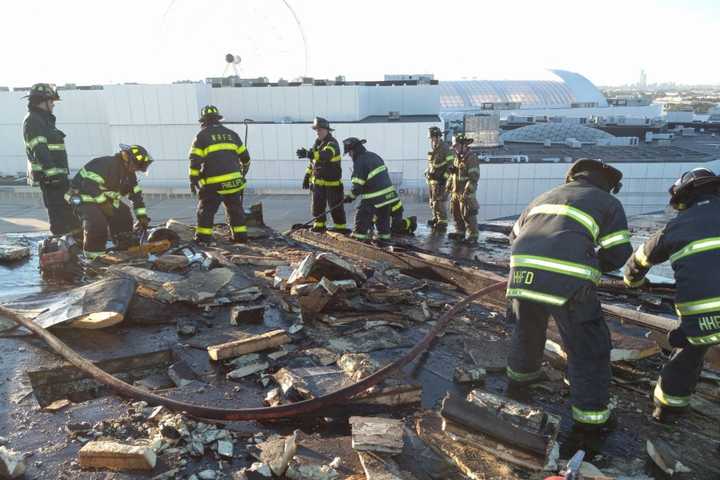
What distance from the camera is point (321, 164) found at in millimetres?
8109

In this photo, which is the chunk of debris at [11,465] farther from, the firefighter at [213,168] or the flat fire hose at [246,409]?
the firefighter at [213,168]

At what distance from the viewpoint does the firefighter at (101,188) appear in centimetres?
615

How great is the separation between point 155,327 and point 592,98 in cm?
4952

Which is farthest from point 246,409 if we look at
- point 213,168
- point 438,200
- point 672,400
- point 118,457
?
point 438,200

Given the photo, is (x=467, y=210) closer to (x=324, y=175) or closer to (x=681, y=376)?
(x=324, y=175)

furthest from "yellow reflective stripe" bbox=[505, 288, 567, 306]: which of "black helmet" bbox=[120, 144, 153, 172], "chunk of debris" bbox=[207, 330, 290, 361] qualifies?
"black helmet" bbox=[120, 144, 153, 172]

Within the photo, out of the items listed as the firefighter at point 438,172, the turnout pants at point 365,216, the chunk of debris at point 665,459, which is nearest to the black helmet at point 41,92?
the turnout pants at point 365,216

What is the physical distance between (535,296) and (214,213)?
5229mm

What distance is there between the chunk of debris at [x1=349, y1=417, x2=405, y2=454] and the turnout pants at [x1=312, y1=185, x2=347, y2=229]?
18.4 feet

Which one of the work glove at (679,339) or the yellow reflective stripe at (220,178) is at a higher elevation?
the yellow reflective stripe at (220,178)

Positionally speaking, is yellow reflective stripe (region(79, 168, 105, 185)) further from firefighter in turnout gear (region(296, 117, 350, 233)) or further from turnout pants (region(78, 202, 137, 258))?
firefighter in turnout gear (region(296, 117, 350, 233))

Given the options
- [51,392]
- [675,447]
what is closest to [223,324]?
[51,392]

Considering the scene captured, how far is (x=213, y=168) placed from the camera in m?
6.88

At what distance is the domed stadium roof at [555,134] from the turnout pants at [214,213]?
18.1m
